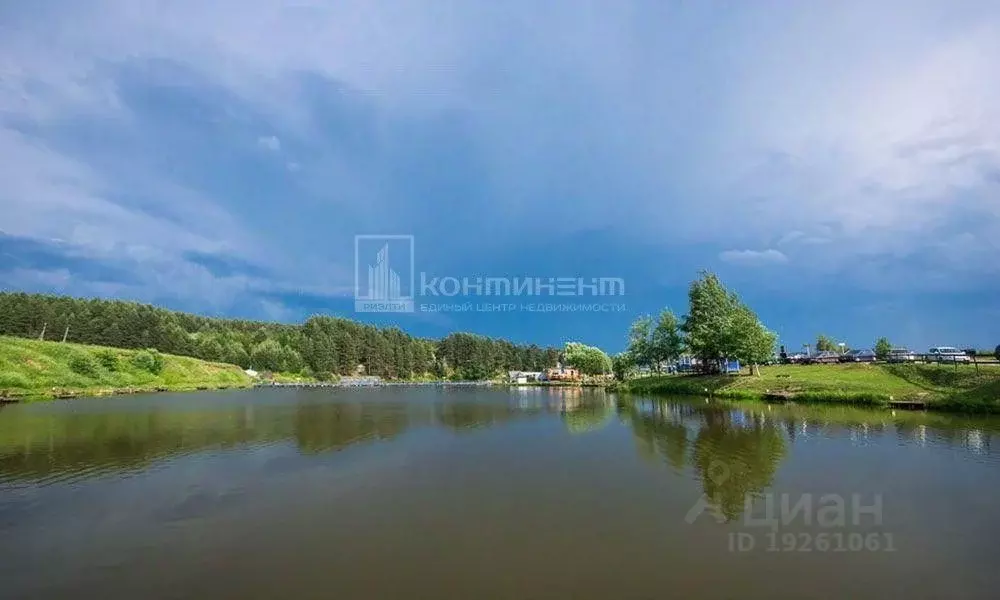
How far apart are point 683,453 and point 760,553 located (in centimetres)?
1162

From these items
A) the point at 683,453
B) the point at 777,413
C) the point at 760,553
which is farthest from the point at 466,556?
the point at 777,413

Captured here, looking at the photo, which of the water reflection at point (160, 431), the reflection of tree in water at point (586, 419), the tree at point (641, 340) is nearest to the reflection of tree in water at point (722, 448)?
the reflection of tree in water at point (586, 419)

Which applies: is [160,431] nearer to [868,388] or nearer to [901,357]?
[868,388]

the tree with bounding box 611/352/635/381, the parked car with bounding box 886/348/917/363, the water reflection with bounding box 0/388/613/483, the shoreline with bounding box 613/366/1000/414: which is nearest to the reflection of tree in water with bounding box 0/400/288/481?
the water reflection with bounding box 0/388/613/483

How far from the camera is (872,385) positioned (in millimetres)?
39125

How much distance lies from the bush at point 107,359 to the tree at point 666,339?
8016 centimetres

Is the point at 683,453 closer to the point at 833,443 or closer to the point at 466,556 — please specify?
Result: the point at 833,443

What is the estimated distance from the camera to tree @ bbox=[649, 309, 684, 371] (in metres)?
71.5

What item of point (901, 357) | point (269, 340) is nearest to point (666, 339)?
point (901, 357)

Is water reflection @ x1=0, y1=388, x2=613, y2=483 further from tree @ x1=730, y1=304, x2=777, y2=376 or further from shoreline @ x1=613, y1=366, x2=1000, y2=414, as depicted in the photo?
tree @ x1=730, y1=304, x2=777, y2=376

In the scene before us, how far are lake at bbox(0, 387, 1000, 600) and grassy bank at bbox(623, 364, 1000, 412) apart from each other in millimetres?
7146

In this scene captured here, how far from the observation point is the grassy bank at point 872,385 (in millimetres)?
32125

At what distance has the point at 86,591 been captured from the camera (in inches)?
352

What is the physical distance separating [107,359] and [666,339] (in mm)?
81958
